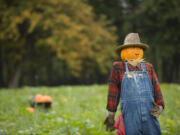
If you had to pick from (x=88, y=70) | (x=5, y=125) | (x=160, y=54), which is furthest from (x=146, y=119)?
(x=88, y=70)

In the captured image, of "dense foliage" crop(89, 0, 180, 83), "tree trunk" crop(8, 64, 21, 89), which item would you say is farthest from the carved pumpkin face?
"dense foliage" crop(89, 0, 180, 83)

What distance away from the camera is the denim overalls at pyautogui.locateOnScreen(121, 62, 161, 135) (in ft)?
8.88

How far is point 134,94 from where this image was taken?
2.72m

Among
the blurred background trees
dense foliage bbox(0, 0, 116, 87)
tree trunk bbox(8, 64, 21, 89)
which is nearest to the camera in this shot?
dense foliage bbox(0, 0, 116, 87)

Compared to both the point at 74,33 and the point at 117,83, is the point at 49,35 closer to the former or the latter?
the point at 74,33

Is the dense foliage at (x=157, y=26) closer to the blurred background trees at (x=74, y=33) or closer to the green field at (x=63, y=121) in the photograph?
the blurred background trees at (x=74, y=33)

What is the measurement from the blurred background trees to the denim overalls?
940 cm

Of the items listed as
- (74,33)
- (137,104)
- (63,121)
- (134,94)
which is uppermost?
(74,33)

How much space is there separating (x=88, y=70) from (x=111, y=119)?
20821mm

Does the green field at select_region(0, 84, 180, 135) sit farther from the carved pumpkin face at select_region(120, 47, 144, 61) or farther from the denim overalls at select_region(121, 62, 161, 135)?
the carved pumpkin face at select_region(120, 47, 144, 61)

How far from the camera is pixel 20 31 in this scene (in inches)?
697

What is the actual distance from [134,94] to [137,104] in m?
0.11

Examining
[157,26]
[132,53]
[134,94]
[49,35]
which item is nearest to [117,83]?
[134,94]

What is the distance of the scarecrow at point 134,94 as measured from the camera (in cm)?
271
